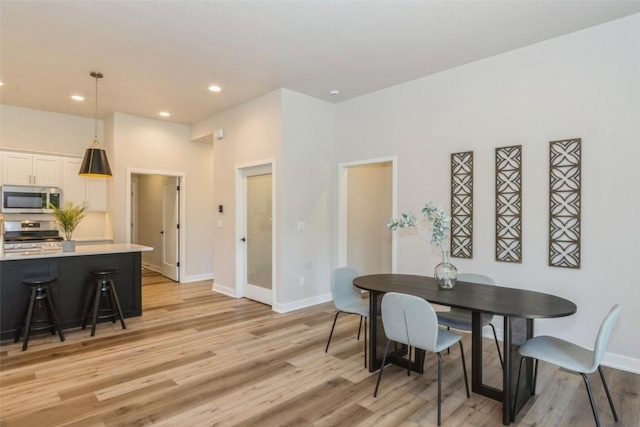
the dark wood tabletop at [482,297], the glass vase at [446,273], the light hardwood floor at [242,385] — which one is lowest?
the light hardwood floor at [242,385]

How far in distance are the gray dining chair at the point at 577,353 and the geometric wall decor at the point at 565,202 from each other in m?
1.12

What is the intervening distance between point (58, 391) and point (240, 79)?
12.2 ft

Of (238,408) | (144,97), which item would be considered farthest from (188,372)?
(144,97)

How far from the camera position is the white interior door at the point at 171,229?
6.82 m

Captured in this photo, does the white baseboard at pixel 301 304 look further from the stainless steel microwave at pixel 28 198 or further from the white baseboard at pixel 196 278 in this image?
the stainless steel microwave at pixel 28 198

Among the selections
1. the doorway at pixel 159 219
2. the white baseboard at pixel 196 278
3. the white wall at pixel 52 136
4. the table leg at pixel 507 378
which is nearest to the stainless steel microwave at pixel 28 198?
the white wall at pixel 52 136

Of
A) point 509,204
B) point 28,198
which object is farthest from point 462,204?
point 28,198

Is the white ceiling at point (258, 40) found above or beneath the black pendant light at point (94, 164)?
above

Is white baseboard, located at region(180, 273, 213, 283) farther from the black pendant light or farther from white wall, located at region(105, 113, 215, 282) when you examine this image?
the black pendant light

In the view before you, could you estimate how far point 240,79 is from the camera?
4.44 m

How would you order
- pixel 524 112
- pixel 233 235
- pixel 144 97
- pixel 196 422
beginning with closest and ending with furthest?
pixel 196 422, pixel 524 112, pixel 144 97, pixel 233 235

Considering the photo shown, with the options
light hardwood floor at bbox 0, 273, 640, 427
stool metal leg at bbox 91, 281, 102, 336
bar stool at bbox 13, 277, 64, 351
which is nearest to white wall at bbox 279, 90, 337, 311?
light hardwood floor at bbox 0, 273, 640, 427

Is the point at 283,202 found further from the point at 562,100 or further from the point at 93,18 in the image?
the point at 562,100

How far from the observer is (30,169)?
562 cm
